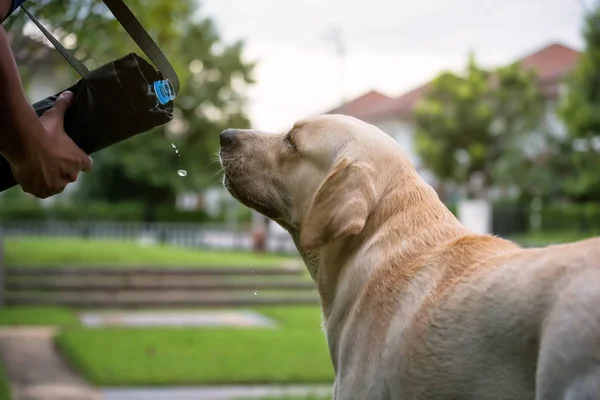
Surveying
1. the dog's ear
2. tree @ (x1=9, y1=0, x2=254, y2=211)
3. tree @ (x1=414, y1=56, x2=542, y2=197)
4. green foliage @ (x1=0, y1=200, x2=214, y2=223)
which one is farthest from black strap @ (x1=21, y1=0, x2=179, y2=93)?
green foliage @ (x1=0, y1=200, x2=214, y2=223)

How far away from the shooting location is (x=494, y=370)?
1918 mm

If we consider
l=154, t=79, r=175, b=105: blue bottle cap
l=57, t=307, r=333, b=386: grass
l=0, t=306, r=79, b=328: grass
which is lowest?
l=0, t=306, r=79, b=328: grass

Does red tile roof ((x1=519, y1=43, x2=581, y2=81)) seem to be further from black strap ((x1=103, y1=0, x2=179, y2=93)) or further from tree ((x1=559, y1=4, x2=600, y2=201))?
black strap ((x1=103, y1=0, x2=179, y2=93))

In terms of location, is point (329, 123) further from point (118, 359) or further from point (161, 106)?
point (118, 359)

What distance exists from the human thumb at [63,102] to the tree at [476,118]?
43696 millimetres

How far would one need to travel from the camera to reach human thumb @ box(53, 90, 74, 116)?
2.48m

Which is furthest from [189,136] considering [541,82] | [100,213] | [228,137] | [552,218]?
[228,137]

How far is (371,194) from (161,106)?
2.31ft

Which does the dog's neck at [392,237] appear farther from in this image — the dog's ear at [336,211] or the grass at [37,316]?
the grass at [37,316]

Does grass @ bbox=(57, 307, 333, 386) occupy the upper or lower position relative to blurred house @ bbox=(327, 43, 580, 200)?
upper

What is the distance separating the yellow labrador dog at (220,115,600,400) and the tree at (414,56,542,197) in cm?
4334

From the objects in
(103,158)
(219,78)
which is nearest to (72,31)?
(219,78)

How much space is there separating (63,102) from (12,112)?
0.99 ft

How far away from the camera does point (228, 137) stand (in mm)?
2891
